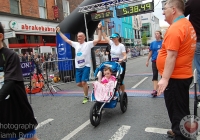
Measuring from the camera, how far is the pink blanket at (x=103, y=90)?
400 cm

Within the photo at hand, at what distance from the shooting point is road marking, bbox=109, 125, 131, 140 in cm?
327

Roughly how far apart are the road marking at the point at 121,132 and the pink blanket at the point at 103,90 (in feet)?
2.25

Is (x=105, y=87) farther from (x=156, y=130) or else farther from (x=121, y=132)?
(x=156, y=130)

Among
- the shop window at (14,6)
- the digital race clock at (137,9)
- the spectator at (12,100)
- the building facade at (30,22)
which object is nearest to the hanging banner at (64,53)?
the digital race clock at (137,9)

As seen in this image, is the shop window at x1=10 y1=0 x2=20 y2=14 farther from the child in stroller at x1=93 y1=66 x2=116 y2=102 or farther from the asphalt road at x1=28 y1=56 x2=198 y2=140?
the child in stroller at x1=93 y1=66 x2=116 y2=102

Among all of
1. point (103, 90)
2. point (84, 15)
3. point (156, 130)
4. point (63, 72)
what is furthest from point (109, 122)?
point (84, 15)

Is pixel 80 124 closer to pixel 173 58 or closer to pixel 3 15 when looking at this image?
pixel 173 58

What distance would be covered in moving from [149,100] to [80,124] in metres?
2.26

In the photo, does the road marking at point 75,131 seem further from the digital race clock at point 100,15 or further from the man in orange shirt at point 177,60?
the digital race clock at point 100,15

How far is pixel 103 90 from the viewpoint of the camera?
161 inches

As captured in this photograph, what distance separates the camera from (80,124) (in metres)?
4.01

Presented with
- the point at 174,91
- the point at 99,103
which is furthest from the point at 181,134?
the point at 99,103

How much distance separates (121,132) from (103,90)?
100 centimetres

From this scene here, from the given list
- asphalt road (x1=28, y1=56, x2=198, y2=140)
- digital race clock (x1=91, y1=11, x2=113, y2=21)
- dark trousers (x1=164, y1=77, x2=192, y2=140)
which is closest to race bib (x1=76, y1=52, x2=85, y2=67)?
asphalt road (x1=28, y1=56, x2=198, y2=140)
